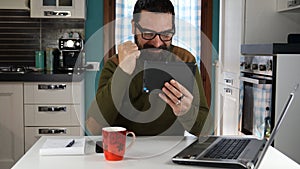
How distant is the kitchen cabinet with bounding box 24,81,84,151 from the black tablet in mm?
2078

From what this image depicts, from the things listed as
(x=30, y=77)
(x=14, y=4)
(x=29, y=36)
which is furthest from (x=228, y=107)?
(x=14, y=4)

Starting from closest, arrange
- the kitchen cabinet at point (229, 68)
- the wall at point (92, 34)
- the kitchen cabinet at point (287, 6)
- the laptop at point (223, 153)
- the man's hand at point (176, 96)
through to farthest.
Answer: the laptop at point (223, 153) → the man's hand at point (176, 96) → the kitchen cabinet at point (287, 6) → the kitchen cabinet at point (229, 68) → the wall at point (92, 34)

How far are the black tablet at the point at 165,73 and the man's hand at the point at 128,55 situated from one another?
0.06m

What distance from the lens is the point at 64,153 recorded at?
4.25 feet

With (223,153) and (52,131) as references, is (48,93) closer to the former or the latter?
(52,131)

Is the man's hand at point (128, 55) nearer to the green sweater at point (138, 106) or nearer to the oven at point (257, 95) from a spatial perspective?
the green sweater at point (138, 106)

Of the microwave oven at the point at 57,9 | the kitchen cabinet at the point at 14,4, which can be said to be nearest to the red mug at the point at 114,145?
the microwave oven at the point at 57,9

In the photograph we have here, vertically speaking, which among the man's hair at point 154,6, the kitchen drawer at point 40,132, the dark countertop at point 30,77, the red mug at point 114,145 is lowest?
the kitchen drawer at point 40,132

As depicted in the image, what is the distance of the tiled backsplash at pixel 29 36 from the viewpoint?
13.5ft

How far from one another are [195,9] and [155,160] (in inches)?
130

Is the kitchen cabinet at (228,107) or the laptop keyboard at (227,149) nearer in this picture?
the laptop keyboard at (227,149)

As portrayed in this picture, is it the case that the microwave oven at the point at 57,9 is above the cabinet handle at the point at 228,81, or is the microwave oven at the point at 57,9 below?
above

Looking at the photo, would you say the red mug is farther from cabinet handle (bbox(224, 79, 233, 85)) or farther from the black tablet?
cabinet handle (bbox(224, 79, 233, 85))

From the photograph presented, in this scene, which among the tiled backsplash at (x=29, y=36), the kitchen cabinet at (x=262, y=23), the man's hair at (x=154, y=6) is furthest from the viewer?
the tiled backsplash at (x=29, y=36)
